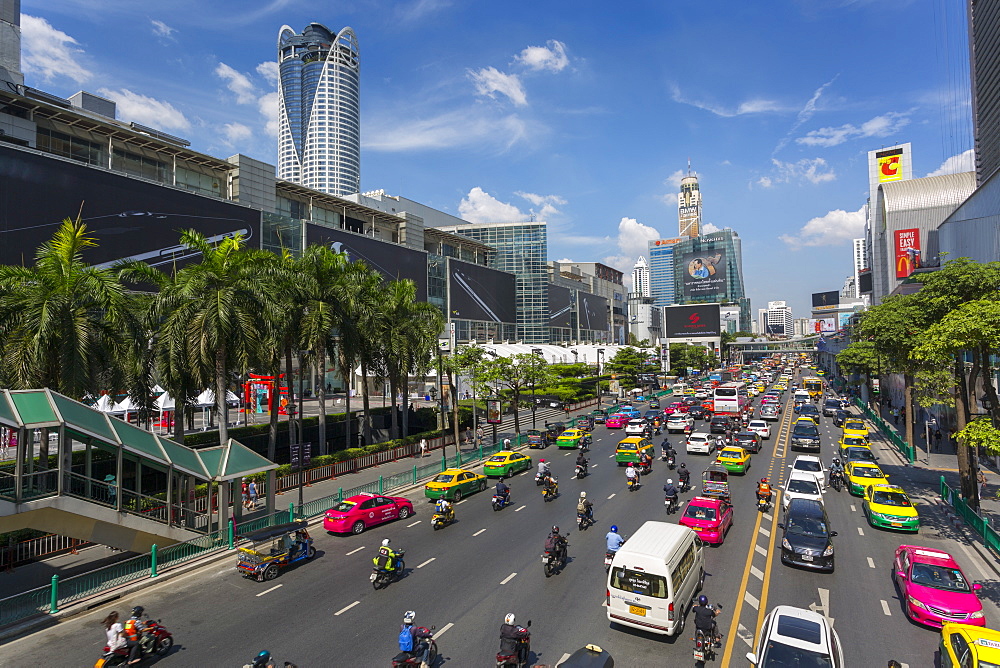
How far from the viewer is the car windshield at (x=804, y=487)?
22.0 metres

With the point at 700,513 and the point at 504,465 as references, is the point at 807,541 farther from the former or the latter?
the point at 504,465

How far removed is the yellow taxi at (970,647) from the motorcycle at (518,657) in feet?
25.6

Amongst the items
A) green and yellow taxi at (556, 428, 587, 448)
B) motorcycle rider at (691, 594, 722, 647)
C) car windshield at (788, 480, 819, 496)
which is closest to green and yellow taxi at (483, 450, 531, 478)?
green and yellow taxi at (556, 428, 587, 448)

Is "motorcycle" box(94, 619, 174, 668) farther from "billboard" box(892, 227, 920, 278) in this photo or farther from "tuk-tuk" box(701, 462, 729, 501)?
"billboard" box(892, 227, 920, 278)

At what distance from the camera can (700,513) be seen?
18766 mm

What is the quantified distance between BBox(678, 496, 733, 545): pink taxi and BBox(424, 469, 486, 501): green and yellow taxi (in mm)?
11192

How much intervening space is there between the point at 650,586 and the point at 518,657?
3355 mm

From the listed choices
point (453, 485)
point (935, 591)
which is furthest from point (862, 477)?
point (453, 485)

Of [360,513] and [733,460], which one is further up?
[733,460]

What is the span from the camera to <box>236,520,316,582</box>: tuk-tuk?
53.3 ft

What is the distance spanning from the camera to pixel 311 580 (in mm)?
16312

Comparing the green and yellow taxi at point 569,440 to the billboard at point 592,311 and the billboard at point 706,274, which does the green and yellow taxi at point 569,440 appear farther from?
the billboard at point 706,274

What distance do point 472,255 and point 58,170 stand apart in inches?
3055

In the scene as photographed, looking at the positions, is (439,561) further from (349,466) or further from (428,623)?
(349,466)
